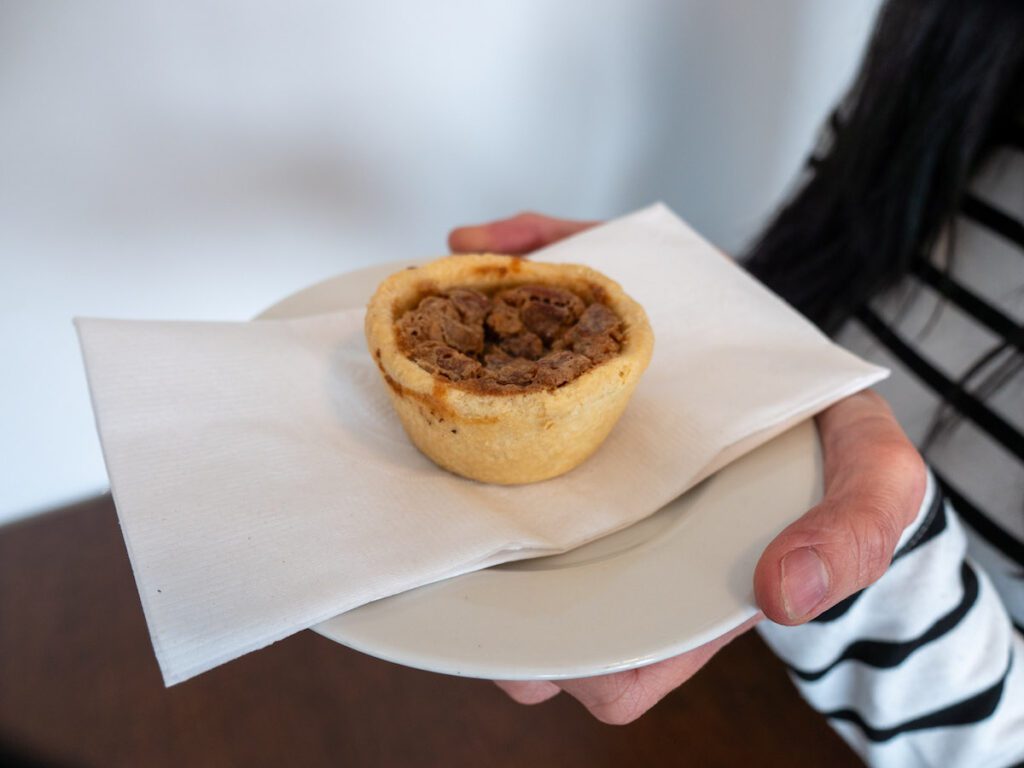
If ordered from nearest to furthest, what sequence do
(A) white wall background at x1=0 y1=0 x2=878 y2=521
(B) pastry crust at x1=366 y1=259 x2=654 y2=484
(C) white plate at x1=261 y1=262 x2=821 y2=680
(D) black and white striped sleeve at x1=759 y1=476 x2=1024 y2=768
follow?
1. (C) white plate at x1=261 y1=262 x2=821 y2=680
2. (B) pastry crust at x1=366 y1=259 x2=654 y2=484
3. (D) black and white striped sleeve at x1=759 y1=476 x2=1024 y2=768
4. (A) white wall background at x1=0 y1=0 x2=878 y2=521

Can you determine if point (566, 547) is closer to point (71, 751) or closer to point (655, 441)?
point (655, 441)

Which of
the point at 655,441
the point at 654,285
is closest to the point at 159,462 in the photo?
the point at 655,441

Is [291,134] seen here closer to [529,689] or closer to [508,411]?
[508,411]

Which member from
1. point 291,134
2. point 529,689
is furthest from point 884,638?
point 291,134

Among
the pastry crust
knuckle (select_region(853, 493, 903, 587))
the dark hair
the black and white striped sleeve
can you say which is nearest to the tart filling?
the pastry crust

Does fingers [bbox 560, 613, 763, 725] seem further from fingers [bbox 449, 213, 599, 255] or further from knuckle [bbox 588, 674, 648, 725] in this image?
fingers [bbox 449, 213, 599, 255]

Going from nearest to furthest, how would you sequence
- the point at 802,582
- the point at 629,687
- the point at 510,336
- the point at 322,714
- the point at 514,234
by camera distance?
the point at 802,582 → the point at 629,687 → the point at 510,336 → the point at 322,714 → the point at 514,234
